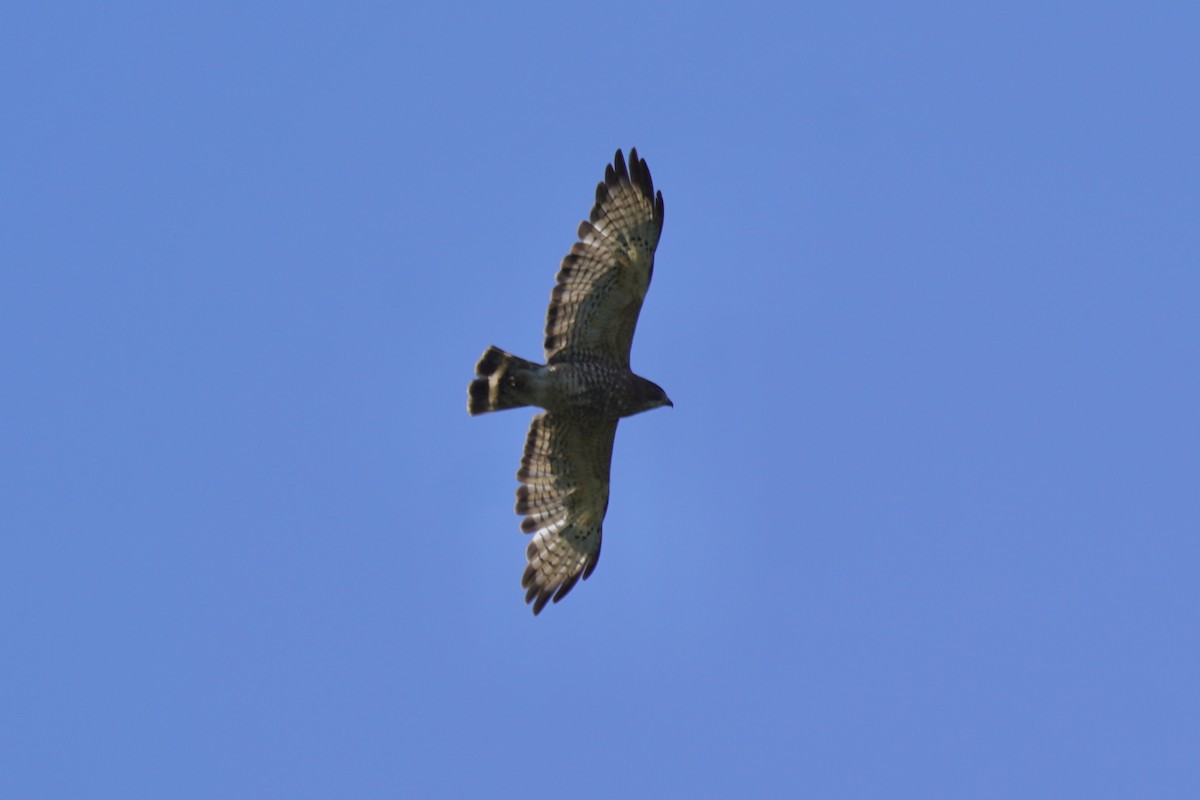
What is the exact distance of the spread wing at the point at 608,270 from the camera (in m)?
16.7

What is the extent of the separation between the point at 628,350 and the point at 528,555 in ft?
7.62

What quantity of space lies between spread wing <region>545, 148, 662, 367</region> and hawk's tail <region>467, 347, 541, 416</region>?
321 millimetres

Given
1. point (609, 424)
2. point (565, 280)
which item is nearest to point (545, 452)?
point (609, 424)

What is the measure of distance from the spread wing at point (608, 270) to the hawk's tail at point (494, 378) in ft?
1.05

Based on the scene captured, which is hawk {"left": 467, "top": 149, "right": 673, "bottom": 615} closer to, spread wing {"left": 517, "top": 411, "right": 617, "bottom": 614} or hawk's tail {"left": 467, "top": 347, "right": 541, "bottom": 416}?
hawk's tail {"left": 467, "top": 347, "right": 541, "bottom": 416}

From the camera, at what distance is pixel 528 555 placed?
1808cm

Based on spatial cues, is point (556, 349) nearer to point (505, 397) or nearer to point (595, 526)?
point (505, 397)

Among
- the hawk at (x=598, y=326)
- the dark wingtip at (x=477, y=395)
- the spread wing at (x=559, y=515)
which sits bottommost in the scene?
the spread wing at (x=559, y=515)

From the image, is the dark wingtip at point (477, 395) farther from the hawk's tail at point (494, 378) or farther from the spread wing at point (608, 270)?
the spread wing at point (608, 270)

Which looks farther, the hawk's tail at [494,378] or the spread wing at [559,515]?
the spread wing at [559,515]

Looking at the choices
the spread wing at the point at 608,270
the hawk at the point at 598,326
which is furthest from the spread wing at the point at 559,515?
the spread wing at the point at 608,270

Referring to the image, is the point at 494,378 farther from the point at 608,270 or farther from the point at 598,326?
the point at 608,270

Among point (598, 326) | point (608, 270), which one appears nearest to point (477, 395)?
point (598, 326)

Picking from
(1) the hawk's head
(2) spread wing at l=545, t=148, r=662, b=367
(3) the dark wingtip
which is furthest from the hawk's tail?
(1) the hawk's head
